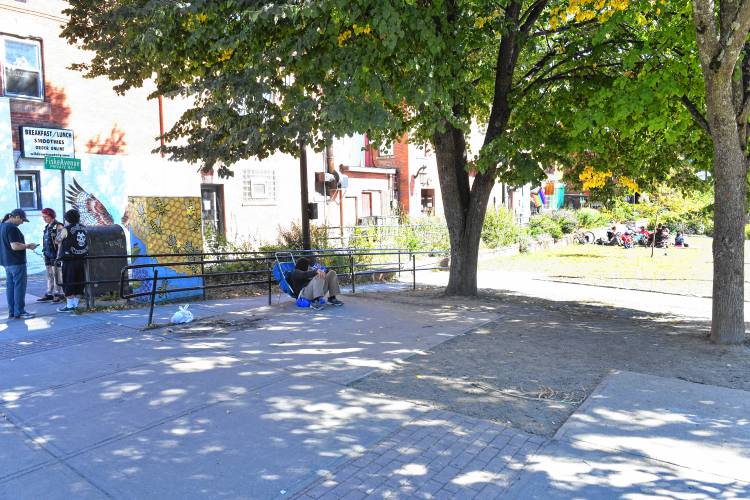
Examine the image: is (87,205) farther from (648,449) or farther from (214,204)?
(648,449)

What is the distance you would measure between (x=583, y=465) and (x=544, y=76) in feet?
28.1

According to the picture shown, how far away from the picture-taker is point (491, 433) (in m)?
4.41

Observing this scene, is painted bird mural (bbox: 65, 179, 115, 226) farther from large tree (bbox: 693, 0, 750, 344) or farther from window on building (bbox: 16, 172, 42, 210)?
large tree (bbox: 693, 0, 750, 344)

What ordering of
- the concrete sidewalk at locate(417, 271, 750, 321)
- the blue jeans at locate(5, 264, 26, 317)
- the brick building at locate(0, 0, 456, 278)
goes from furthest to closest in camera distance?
the brick building at locate(0, 0, 456, 278) < the concrete sidewalk at locate(417, 271, 750, 321) < the blue jeans at locate(5, 264, 26, 317)

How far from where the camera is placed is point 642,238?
95.6ft

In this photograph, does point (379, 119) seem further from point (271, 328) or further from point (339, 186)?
point (339, 186)

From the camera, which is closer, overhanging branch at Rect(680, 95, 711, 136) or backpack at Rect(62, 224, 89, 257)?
overhanging branch at Rect(680, 95, 711, 136)

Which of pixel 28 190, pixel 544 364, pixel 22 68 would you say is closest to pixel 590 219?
pixel 28 190

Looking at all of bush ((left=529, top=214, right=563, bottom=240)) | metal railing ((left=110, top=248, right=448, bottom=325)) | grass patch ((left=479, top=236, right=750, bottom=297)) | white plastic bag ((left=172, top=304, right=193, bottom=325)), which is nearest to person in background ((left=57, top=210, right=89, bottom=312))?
metal railing ((left=110, top=248, right=448, bottom=325))

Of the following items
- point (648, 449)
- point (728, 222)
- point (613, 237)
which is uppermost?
point (728, 222)

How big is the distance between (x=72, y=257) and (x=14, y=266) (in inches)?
30.5

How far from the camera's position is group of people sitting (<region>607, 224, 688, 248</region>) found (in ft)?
90.7

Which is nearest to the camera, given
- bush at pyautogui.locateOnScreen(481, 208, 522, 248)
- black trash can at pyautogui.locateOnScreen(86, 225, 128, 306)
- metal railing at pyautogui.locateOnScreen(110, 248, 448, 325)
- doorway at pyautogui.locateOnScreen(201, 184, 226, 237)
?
metal railing at pyautogui.locateOnScreen(110, 248, 448, 325)

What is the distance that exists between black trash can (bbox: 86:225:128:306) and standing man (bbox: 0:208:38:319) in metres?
1.05
